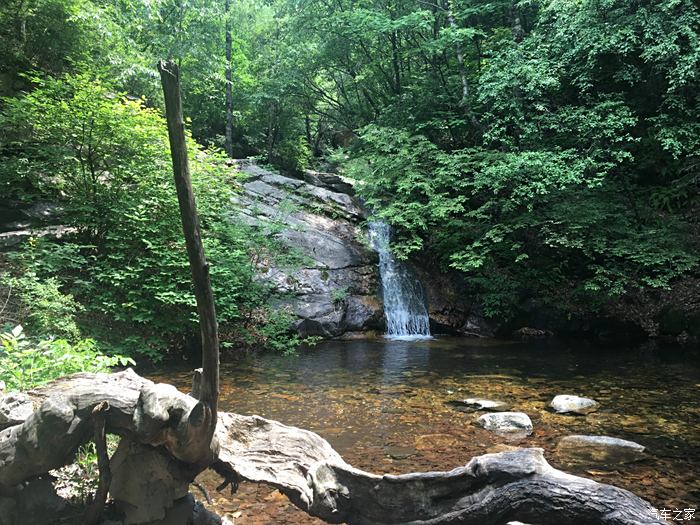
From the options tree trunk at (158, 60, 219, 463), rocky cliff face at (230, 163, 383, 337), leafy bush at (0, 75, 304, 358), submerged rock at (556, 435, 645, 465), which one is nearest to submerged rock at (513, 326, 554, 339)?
rocky cliff face at (230, 163, 383, 337)

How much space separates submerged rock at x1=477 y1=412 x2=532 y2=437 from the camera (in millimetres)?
5234

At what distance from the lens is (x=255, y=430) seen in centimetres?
312

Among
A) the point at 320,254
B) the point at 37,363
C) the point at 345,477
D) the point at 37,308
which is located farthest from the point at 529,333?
the point at 37,363

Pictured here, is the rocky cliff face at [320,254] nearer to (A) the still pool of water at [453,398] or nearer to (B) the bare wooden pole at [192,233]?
(A) the still pool of water at [453,398]

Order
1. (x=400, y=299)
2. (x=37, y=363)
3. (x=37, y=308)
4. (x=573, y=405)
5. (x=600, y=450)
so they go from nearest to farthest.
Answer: (x=37, y=363)
(x=600, y=450)
(x=37, y=308)
(x=573, y=405)
(x=400, y=299)

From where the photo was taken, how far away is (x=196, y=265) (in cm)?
232

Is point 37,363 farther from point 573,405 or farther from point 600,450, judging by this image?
point 573,405

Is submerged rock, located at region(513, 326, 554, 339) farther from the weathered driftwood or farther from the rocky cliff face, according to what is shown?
the weathered driftwood

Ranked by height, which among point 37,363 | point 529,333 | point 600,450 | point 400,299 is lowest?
point 600,450

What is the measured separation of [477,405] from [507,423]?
0.80 metres

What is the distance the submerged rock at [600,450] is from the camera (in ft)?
14.7

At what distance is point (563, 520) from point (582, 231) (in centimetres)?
1026

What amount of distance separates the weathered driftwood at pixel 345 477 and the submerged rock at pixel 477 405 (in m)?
3.74

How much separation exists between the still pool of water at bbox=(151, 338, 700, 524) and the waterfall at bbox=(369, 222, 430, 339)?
2112 millimetres
